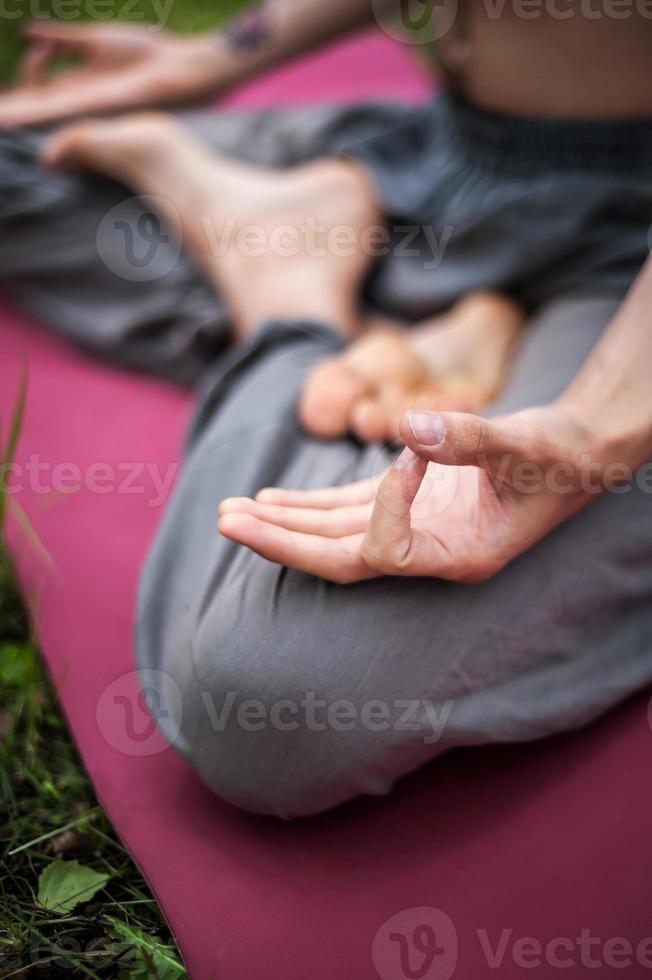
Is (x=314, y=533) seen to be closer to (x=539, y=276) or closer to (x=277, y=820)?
(x=277, y=820)

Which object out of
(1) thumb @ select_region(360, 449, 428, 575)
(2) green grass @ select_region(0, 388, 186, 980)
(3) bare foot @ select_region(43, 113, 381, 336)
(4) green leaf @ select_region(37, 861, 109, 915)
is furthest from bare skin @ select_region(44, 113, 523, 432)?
(4) green leaf @ select_region(37, 861, 109, 915)

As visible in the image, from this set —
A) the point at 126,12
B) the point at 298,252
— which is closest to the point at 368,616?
the point at 298,252

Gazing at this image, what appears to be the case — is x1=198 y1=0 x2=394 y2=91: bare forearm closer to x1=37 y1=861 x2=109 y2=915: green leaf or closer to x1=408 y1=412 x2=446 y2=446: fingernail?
x1=408 y1=412 x2=446 y2=446: fingernail

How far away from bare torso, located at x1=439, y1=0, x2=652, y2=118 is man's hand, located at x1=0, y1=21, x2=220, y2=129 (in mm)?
608

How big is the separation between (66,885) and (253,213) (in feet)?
3.14

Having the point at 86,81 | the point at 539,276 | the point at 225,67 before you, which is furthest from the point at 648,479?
the point at 86,81

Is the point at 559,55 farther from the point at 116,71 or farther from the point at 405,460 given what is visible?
the point at 116,71

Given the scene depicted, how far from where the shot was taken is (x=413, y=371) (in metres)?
1.10

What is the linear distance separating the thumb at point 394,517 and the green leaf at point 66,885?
1.31ft

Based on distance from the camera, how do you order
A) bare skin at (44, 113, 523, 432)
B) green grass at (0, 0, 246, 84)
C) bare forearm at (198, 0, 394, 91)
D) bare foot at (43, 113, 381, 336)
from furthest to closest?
green grass at (0, 0, 246, 84), bare forearm at (198, 0, 394, 91), bare foot at (43, 113, 381, 336), bare skin at (44, 113, 523, 432)

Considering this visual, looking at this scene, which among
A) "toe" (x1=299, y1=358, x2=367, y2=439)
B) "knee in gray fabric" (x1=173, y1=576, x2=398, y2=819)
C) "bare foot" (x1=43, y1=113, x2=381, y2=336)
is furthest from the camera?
"bare foot" (x1=43, y1=113, x2=381, y2=336)

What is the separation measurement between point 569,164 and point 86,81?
941mm

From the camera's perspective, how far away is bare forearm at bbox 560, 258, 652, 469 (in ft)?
2.64

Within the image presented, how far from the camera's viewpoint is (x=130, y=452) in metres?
1.25
